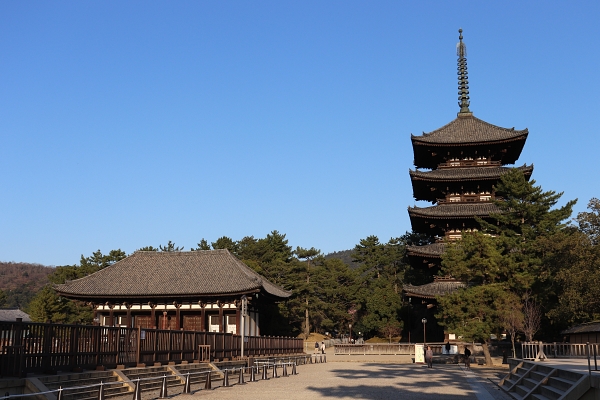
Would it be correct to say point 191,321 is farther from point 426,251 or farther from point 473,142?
point 473,142

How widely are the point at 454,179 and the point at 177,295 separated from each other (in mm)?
23299

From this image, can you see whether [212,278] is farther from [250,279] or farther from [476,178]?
[476,178]

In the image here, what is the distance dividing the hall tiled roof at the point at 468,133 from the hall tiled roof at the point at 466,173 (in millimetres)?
2355

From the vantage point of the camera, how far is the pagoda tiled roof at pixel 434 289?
4088cm

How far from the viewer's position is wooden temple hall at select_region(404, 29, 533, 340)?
44.2m

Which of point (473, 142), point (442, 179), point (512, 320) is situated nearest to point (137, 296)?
point (442, 179)

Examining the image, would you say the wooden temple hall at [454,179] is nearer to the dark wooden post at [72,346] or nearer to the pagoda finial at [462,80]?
the pagoda finial at [462,80]

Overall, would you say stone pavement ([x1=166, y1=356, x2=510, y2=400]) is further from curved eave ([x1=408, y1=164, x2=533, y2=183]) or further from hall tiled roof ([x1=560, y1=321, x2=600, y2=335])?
curved eave ([x1=408, y1=164, x2=533, y2=183])

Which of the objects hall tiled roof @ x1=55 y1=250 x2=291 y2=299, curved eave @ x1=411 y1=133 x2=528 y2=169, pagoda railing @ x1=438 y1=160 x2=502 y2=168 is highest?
curved eave @ x1=411 y1=133 x2=528 y2=169

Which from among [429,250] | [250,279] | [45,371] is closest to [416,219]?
[429,250]

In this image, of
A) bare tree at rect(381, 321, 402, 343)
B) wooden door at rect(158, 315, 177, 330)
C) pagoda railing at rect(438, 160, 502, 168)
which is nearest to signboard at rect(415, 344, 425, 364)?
pagoda railing at rect(438, 160, 502, 168)

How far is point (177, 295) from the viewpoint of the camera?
1688 inches

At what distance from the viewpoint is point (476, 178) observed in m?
46.0

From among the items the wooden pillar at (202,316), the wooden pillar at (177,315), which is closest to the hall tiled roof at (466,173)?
the wooden pillar at (202,316)
